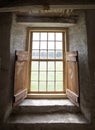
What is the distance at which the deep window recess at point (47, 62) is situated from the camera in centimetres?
399

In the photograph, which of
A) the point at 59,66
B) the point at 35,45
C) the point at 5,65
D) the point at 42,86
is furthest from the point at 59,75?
the point at 5,65

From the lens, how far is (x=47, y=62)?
13.3 feet

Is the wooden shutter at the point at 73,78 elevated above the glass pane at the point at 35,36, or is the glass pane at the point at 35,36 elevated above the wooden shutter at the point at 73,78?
the glass pane at the point at 35,36

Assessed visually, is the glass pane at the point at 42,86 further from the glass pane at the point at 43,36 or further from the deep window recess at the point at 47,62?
the glass pane at the point at 43,36

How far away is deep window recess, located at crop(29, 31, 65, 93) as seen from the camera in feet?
13.1

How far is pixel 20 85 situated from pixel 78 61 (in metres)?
1.45

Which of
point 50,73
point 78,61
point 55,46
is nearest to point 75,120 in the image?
point 78,61

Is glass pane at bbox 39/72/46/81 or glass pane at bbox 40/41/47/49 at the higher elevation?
glass pane at bbox 40/41/47/49

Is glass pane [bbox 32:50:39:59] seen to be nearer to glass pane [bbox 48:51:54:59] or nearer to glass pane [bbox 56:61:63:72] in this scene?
glass pane [bbox 48:51:54:59]

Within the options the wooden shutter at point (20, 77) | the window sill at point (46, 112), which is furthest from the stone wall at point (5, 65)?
the window sill at point (46, 112)

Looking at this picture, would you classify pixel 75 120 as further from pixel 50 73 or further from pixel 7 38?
pixel 7 38

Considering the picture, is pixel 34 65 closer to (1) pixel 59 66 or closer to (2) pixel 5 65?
(1) pixel 59 66

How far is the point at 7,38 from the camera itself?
114 inches

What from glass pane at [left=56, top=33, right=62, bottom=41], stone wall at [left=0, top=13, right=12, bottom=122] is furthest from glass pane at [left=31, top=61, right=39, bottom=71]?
stone wall at [left=0, top=13, right=12, bottom=122]
